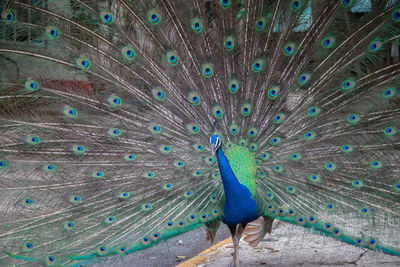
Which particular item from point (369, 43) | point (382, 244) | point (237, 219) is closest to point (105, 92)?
point (237, 219)

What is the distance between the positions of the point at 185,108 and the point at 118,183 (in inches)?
26.4

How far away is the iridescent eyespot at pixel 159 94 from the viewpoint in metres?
2.91

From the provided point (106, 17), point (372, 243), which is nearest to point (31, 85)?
point (106, 17)

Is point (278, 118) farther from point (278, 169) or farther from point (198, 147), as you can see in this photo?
point (198, 147)

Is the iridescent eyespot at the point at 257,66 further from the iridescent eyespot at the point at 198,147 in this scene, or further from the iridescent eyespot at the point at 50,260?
the iridescent eyespot at the point at 50,260

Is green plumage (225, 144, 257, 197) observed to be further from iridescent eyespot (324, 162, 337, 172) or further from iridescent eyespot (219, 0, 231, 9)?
iridescent eyespot (219, 0, 231, 9)

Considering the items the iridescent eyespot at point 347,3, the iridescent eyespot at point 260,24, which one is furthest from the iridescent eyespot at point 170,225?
the iridescent eyespot at point 347,3

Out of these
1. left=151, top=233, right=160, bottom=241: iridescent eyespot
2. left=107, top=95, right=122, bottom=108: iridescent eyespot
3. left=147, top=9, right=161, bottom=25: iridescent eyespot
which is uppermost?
left=147, top=9, right=161, bottom=25: iridescent eyespot

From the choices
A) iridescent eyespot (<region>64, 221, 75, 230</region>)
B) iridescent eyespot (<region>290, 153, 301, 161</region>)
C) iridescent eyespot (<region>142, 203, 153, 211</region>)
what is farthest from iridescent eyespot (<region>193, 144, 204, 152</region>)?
iridescent eyespot (<region>64, 221, 75, 230</region>)

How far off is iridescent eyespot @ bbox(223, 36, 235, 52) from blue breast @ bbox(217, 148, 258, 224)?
27.5 inches

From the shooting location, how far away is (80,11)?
8.96 ft

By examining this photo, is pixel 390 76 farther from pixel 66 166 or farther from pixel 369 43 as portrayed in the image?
pixel 66 166

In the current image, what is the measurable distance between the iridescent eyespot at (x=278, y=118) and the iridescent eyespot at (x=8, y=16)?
1745 millimetres

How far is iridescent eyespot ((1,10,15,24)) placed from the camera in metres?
2.55
